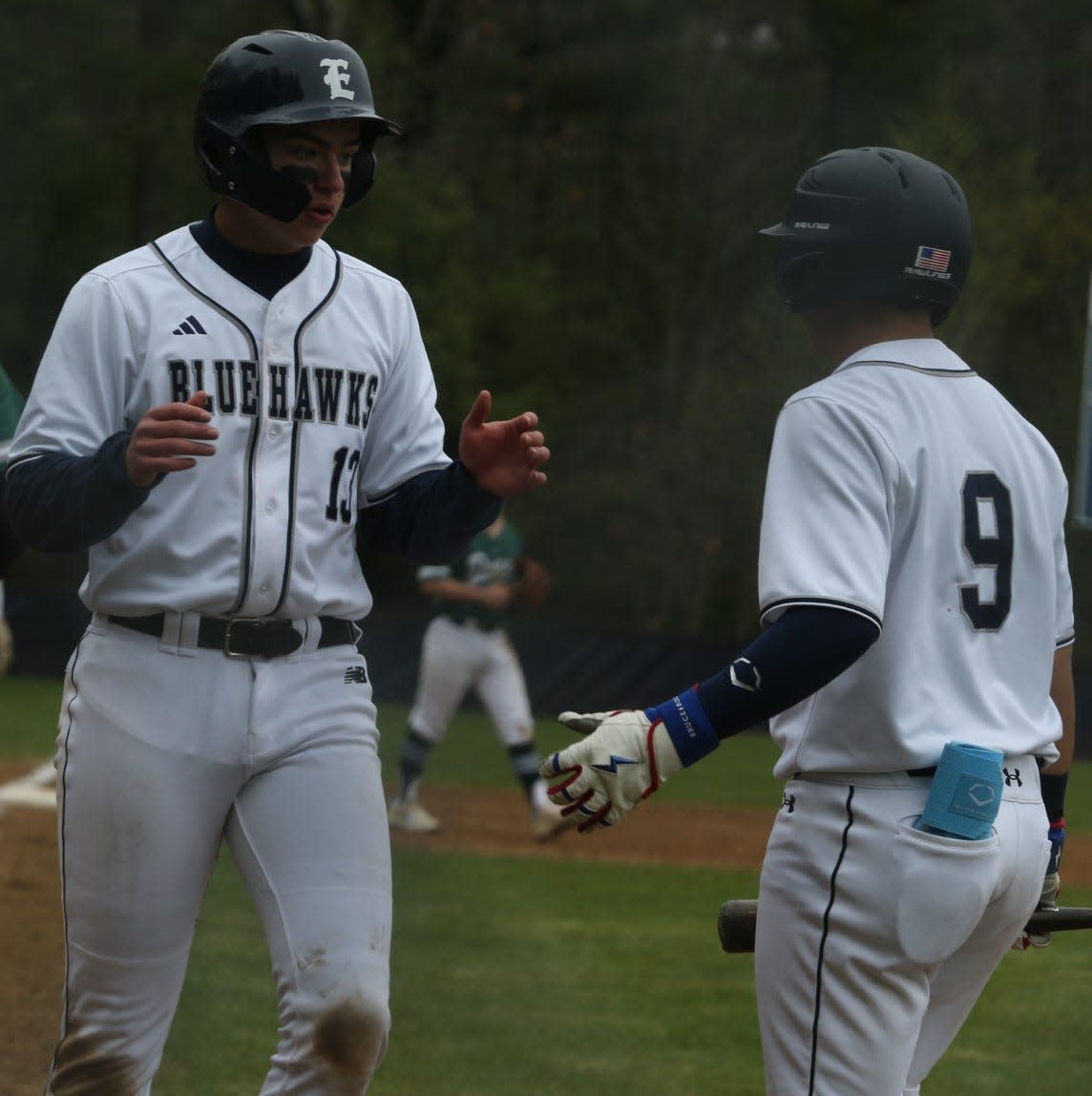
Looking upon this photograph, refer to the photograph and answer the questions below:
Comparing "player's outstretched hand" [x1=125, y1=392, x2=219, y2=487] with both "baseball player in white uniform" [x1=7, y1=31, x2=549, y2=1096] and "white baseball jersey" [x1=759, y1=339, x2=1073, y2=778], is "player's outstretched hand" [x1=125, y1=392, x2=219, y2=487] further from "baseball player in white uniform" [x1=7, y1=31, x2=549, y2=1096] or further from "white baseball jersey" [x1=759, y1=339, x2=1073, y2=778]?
"white baseball jersey" [x1=759, y1=339, x2=1073, y2=778]

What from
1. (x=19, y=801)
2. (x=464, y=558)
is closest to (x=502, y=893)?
(x=464, y=558)

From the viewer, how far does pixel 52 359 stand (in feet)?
9.73

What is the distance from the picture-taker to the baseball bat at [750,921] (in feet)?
9.24

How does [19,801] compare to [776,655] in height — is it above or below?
below

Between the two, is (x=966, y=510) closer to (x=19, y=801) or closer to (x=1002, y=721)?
(x=1002, y=721)

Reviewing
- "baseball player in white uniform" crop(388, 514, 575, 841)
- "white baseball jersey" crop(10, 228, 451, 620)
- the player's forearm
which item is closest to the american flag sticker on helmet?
"white baseball jersey" crop(10, 228, 451, 620)

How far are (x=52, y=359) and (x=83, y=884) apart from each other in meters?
0.80

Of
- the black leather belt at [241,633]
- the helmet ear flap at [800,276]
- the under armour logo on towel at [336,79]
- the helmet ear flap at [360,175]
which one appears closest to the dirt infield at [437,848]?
the black leather belt at [241,633]

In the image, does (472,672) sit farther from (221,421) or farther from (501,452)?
(221,421)

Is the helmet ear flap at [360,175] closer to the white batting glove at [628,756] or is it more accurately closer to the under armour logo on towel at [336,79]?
the under armour logo on towel at [336,79]

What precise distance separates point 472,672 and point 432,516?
21.3ft

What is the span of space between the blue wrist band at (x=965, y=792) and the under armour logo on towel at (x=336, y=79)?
1.41 metres

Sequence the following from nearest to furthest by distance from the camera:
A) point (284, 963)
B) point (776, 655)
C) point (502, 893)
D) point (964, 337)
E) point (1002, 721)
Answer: point (776, 655), point (1002, 721), point (284, 963), point (502, 893), point (964, 337)


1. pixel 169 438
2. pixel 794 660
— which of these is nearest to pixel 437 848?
pixel 169 438
